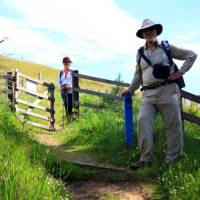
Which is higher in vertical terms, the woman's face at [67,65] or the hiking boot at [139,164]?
the woman's face at [67,65]

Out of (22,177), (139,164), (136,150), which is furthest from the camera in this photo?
(136,150)

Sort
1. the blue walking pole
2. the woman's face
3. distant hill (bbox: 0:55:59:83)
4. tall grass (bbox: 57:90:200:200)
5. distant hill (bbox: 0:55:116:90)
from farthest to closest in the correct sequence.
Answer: distant hill (bbox: 0:55:59:83), distant hill (bbox: 0:55:116:90), the woman's face, the blue walking pole, tall grass (bbox: 57:90:200:200)

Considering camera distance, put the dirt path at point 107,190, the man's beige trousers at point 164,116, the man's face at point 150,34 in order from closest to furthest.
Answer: the dirt path at point 107,190 → the man's face at point 150,34 → the man's beige trousers at point 164,116

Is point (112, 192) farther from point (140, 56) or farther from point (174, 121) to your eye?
point (140, 56)

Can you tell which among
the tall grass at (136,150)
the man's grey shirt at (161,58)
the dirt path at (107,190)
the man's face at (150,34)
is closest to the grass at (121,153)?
the tall grass at (136,150)

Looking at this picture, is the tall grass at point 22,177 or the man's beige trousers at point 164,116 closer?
the tall grass at point 22,177

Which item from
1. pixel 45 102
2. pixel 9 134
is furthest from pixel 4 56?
pixel 45 102

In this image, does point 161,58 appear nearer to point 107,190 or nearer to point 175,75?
point 175,75

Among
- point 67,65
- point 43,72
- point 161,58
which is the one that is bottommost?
point 43,72

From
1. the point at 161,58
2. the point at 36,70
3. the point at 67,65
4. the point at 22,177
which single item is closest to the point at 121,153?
the point at 161,58

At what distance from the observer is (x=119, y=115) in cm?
1329

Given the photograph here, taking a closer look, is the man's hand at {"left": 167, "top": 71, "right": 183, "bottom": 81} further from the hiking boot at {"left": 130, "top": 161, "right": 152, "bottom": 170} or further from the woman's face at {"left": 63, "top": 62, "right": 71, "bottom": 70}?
the woman's face at {"left": 63, "top": 62, "right": 71, "bottom": 70}

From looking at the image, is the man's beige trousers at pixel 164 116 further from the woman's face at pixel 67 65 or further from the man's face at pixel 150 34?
the woman's face at pixel 67 65

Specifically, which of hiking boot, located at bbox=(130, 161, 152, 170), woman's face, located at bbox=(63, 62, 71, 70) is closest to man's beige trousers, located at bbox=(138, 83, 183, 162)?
hiking boot, located at bbox=(130, 161, 152, 170)
